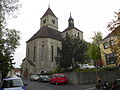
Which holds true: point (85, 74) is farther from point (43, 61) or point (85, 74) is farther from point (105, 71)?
point (43, 61)

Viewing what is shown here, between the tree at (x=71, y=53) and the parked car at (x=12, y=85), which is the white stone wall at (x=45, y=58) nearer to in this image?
the tree at (x=71, y=53)

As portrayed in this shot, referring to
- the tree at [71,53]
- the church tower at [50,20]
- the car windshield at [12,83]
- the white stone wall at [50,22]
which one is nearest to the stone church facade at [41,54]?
the white stone wall at [50,22]

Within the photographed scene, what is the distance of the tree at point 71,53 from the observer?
31.0 m

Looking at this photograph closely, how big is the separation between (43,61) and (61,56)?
13.3 meters

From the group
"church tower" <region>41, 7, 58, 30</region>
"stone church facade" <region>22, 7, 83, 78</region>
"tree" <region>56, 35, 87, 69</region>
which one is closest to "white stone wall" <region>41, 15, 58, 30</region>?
"church tower" <region>41, 7, 58, 30</region>

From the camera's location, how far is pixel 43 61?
147ft

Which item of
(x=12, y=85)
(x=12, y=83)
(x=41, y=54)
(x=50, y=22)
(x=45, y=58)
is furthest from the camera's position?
→ (x=50, y=22)

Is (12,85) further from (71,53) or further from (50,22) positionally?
(50,22)

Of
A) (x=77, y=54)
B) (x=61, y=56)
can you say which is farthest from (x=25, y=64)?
(x=77, y=54)

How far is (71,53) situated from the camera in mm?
31047

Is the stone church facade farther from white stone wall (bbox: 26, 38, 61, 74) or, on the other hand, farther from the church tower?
the church tower

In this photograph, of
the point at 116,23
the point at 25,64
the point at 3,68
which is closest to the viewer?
the point at 116,23

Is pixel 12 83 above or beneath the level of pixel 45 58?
beneath

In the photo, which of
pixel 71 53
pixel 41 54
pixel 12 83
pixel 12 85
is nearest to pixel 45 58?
pixel 41 54
